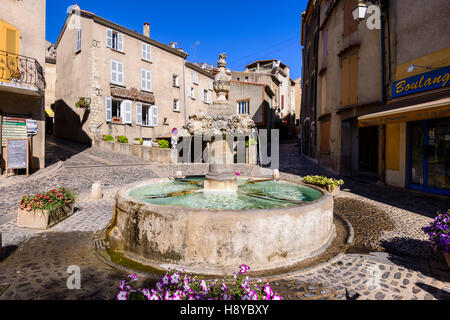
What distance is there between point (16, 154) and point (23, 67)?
4433 mm

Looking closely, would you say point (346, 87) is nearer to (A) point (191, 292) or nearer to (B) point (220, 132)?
(B) point (220, 132)

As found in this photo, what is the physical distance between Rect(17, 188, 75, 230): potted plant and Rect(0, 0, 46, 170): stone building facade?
300 inches

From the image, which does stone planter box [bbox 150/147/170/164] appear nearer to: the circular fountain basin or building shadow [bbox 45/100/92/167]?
building shadow [bbox 45/100/92/167]

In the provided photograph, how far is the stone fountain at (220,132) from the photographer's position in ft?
18.6

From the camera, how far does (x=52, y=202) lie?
228 inches

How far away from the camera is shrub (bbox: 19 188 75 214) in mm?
5430

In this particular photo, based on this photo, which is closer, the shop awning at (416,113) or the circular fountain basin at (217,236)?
the circular fountain basin at (217,236)

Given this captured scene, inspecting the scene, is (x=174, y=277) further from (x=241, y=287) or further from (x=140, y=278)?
(x=140, y=278)

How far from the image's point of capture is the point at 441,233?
3.43 meters

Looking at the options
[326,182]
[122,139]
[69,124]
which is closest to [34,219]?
[326,182]

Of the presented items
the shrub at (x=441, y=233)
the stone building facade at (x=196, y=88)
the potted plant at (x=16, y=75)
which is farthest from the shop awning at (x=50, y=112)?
the shrub at (x=441, y=233)

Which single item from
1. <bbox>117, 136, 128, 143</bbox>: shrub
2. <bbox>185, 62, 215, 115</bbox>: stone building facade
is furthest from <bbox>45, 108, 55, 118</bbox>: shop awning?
<bbox>185, 62, 215, 115</bbox>: stone building facade

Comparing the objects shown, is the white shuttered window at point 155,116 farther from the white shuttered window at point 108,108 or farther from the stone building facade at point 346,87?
the stone building facade at point 346,87

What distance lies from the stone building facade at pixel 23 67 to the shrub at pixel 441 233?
1472cm
